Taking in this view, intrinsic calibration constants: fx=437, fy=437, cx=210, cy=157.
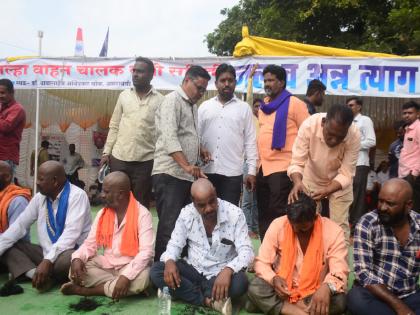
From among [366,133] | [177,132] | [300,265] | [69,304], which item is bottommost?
[69,304]

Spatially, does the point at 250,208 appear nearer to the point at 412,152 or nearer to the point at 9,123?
the point at 412,152

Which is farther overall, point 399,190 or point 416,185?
point 416,185

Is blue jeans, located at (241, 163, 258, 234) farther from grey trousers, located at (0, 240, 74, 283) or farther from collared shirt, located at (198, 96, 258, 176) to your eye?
grey trousers, located at (0, 240, 74, 283)

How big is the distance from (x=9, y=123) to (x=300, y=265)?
3.62m

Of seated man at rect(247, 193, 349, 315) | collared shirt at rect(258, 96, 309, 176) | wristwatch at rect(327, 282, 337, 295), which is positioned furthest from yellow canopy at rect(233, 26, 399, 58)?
wristwatch at rect(327, 282, 337, 295)

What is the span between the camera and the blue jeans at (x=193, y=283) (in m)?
3.52

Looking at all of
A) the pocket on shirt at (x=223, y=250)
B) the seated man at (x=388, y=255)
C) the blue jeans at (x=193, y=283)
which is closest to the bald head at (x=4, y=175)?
the blue jeans at (x=193, y=283)

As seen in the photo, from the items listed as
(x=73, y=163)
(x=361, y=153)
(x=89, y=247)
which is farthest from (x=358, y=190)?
(x=73, y=163)

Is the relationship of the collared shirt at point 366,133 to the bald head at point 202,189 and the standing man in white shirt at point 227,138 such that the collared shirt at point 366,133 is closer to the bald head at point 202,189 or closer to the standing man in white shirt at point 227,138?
the standing man in white shirt at point 227,138

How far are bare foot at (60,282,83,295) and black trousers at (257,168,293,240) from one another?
1814 mm

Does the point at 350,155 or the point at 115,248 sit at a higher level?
the point at 350,155

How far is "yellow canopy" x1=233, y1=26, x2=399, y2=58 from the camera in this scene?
6785mm

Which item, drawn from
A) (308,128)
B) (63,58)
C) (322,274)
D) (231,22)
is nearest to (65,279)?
(322,274)

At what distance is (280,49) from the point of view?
6984 mm
